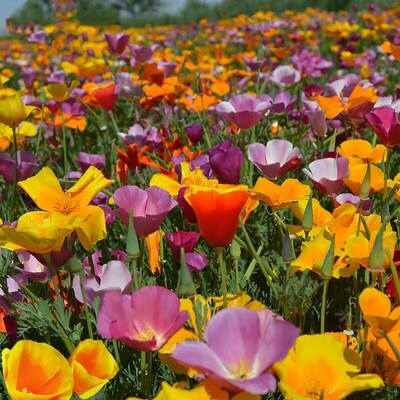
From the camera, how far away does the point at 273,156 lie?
1.45 metres

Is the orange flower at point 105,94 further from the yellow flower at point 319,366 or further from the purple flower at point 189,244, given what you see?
the yellow flower at point 319,366

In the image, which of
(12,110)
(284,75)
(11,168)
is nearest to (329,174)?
(12,110)

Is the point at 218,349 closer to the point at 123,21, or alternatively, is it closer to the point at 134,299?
the point at 134,299

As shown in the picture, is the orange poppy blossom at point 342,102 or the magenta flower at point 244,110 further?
the orange poppy blossom at point 342,102

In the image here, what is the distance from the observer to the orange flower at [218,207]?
97 cm

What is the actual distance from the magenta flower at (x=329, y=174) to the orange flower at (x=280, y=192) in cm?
9

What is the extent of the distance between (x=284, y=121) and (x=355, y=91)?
0.57m

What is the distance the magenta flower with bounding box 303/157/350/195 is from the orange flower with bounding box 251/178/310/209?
0.30ft

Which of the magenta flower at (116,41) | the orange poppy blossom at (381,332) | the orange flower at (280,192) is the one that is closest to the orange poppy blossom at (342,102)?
the orange flower at (280,192)

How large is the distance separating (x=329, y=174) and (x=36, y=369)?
709 millimetres

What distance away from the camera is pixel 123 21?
1733 cm

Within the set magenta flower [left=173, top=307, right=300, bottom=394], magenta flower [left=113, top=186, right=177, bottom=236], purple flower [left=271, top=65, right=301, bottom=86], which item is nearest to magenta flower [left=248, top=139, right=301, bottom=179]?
magenta flower [left=113, top=186, right=177, bottom=236]

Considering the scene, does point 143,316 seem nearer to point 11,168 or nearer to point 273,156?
point 273,156

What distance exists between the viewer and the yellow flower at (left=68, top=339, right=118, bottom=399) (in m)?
0.90
